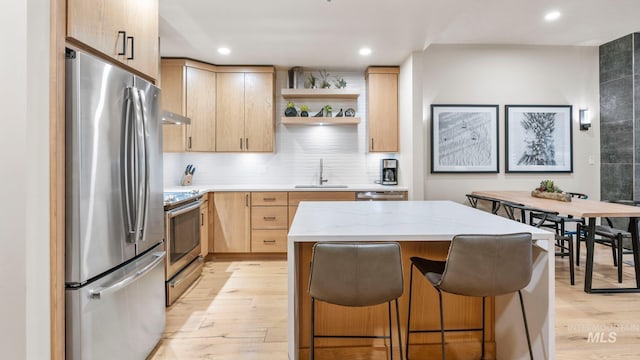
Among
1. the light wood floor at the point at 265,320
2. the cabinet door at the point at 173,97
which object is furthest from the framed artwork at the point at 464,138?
the cabinet door at the point at 173,97

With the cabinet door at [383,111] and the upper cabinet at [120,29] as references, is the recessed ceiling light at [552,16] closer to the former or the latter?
the cabinet door at [383,111]

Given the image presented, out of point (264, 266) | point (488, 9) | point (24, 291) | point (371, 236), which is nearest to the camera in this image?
point (24, 291)

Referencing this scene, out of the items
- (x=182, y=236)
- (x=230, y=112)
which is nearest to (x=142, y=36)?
(x=182, y=236)

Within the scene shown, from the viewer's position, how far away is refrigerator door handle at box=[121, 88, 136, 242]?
175cm

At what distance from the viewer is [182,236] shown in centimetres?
319

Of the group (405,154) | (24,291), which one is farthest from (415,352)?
(405,154)

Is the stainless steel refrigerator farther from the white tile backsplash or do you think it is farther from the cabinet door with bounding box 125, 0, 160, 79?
the white tile backsplash

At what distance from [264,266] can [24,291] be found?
2.81 meters

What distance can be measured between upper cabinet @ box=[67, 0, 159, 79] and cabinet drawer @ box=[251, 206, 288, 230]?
226cm

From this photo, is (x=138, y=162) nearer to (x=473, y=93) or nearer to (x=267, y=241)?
(x=267, y=241)

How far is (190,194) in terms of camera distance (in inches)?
135

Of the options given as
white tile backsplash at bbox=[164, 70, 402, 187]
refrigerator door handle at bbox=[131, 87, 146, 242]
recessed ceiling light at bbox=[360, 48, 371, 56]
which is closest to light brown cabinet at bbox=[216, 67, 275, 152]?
white tile backsplash at bbox=[164, 70, 402, 187]

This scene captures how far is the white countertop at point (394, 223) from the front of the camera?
1.63 metres

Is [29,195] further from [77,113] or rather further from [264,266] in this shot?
[264,266]
